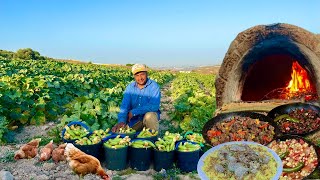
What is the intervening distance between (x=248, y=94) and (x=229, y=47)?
1.86 metres

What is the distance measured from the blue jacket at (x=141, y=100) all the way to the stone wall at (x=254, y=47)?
1401 mm

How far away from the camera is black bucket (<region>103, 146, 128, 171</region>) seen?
5.89 metres

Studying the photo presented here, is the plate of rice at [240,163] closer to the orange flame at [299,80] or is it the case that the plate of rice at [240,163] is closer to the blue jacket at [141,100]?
the blue jacket at [141,100]

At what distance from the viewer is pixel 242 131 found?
5.89 m

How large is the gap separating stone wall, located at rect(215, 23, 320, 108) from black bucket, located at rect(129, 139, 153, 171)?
7.85 ft

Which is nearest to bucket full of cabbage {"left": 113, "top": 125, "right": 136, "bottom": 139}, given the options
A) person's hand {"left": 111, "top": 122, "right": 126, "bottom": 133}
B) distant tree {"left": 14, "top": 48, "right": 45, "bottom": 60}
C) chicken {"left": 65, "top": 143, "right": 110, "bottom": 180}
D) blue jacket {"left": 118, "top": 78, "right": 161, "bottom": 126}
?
person's hand {"left": 111, "top": 122, "right": 126, "bottom": 133}

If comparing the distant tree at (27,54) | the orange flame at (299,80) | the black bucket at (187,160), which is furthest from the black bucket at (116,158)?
the distant tree at (27,54)

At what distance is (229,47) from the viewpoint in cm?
748

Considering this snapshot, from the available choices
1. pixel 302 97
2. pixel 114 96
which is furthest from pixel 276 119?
pixel 114 96

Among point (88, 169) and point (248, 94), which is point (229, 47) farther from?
point (88, 169)

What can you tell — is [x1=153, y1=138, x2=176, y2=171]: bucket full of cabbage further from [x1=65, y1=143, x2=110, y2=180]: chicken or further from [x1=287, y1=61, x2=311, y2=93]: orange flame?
[x1=287, y1=61, x2=311, y2=93]: orange flame

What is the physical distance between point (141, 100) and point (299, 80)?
3384mm

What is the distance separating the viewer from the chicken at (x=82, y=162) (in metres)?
5.41

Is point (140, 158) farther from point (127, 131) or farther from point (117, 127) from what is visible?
point (117, 127)
